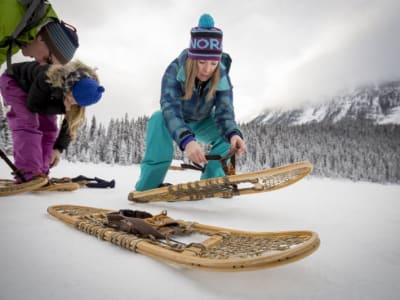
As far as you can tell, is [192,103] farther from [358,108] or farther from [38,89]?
[358,108]

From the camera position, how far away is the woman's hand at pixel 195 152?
2.64m

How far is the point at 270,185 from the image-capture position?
2844 mm

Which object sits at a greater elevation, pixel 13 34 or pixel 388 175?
pixel 13 34

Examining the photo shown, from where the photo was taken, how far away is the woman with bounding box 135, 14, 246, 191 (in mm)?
3156

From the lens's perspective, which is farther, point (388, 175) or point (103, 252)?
point (388, 175)

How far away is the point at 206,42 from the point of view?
123 inches

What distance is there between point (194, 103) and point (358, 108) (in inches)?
7205

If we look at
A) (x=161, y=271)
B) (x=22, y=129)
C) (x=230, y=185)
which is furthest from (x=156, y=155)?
(x=161, y=271)

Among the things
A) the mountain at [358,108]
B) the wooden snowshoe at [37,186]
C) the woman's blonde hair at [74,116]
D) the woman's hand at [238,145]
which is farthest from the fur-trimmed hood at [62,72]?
the mountain at [358,108]

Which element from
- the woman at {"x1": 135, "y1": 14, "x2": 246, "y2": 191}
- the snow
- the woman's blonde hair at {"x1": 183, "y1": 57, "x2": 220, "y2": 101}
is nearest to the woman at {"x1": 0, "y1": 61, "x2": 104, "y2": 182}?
the woman at {"x1": 135, "y1": 14, "x2": 246, "y2": 191}

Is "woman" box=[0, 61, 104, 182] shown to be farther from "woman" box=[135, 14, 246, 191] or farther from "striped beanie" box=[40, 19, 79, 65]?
"woman" box=[135, 14, 246, 191]

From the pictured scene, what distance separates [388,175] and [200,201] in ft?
82.1

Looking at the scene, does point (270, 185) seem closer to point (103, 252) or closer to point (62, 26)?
point (103, 252)

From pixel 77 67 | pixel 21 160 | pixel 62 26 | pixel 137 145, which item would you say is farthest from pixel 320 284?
pixel 137 145
